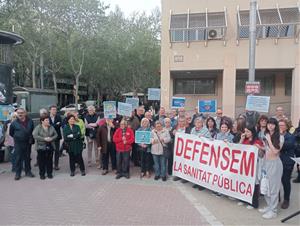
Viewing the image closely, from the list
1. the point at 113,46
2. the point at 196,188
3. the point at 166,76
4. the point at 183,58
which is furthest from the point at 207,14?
the point at 113,46

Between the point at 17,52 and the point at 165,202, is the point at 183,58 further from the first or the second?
the point at 17,52

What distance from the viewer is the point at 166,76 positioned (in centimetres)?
1942

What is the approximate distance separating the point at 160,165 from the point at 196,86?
13937 millimetres

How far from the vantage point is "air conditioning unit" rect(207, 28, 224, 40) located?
18.5 m

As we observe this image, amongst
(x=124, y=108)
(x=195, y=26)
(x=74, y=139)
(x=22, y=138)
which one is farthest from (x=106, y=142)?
(x=195, y=26)

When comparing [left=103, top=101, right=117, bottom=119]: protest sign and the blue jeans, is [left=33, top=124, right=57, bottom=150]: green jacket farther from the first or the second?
the blue jeans

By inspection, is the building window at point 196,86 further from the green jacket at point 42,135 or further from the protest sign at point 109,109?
the green jacket at point 42,135

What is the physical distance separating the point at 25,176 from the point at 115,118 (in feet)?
9.44

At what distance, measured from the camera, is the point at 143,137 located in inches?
333

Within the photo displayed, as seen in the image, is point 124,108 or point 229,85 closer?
point 124,108

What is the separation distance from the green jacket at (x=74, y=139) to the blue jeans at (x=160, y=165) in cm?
204

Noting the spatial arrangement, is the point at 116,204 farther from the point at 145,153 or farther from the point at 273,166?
the point at 273,166

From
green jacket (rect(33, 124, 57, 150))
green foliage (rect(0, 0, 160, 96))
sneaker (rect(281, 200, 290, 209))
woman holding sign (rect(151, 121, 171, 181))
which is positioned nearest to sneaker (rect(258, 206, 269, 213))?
sneaker (rect(281, 200, 290, 209))

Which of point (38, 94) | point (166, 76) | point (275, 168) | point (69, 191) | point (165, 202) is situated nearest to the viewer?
point (275, 168)
